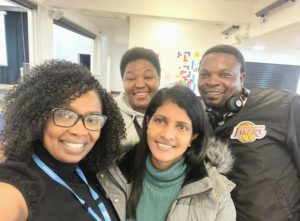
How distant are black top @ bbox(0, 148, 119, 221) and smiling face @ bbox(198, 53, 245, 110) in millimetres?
885

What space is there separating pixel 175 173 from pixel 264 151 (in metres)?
0.46

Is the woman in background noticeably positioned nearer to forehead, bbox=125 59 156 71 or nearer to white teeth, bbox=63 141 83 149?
forehead, bbox=125 59 156 71


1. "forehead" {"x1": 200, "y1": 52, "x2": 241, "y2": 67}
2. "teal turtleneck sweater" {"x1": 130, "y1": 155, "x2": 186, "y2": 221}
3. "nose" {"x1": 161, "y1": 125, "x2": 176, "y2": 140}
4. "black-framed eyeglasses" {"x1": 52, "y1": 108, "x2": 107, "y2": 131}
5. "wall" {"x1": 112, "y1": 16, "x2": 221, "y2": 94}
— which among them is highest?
"wall" {"x1": 112, "y1": 16, "x2": 221, "y2": 94}

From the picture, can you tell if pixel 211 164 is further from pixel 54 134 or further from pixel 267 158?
pixel 54 134

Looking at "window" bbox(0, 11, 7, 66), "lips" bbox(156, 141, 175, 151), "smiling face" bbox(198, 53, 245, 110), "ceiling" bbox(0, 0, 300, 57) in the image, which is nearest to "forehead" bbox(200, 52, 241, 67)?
"smiling face" bbox(198, 53, 245, 110)

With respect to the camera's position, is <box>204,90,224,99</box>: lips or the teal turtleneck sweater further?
<box>204,90,224,99</box>: lips

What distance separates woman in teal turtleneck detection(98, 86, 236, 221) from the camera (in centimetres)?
103

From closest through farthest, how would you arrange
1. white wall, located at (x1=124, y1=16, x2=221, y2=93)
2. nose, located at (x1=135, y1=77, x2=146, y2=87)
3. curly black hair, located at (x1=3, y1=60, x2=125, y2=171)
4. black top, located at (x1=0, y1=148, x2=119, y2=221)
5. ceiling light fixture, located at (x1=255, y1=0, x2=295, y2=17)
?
black top, located at (x1=0, y1=148, x2=119, y2=221) < curly black hair, located at (x1=3, y1=60, x2=125, y2=171) < nose, located at (x1=135, y1=77, x2=146, y2=87) < ceiling light fixture, located at (x1=255, y1=0, x2=295, y2=17) < white wall, located at (x1=124, y1=16, x2=221, y2=93)

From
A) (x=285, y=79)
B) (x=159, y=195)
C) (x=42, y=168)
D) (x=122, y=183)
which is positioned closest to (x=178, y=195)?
(x=159, y=195)

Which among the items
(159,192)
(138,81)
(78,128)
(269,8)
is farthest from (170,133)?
(269,8)

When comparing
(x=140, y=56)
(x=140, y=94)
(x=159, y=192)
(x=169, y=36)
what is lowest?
(x=159, y=192)

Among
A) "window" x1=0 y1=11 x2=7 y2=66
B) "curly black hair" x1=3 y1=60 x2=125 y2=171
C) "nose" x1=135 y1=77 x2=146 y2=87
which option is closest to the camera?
"curly black hair" x1=3 y1=60 x2=125 y2=171

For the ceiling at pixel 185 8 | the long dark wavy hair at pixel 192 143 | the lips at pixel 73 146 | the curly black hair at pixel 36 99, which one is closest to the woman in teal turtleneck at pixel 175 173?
the long dark wavy hair at pixel 192 143

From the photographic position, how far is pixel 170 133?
42.9 inches
